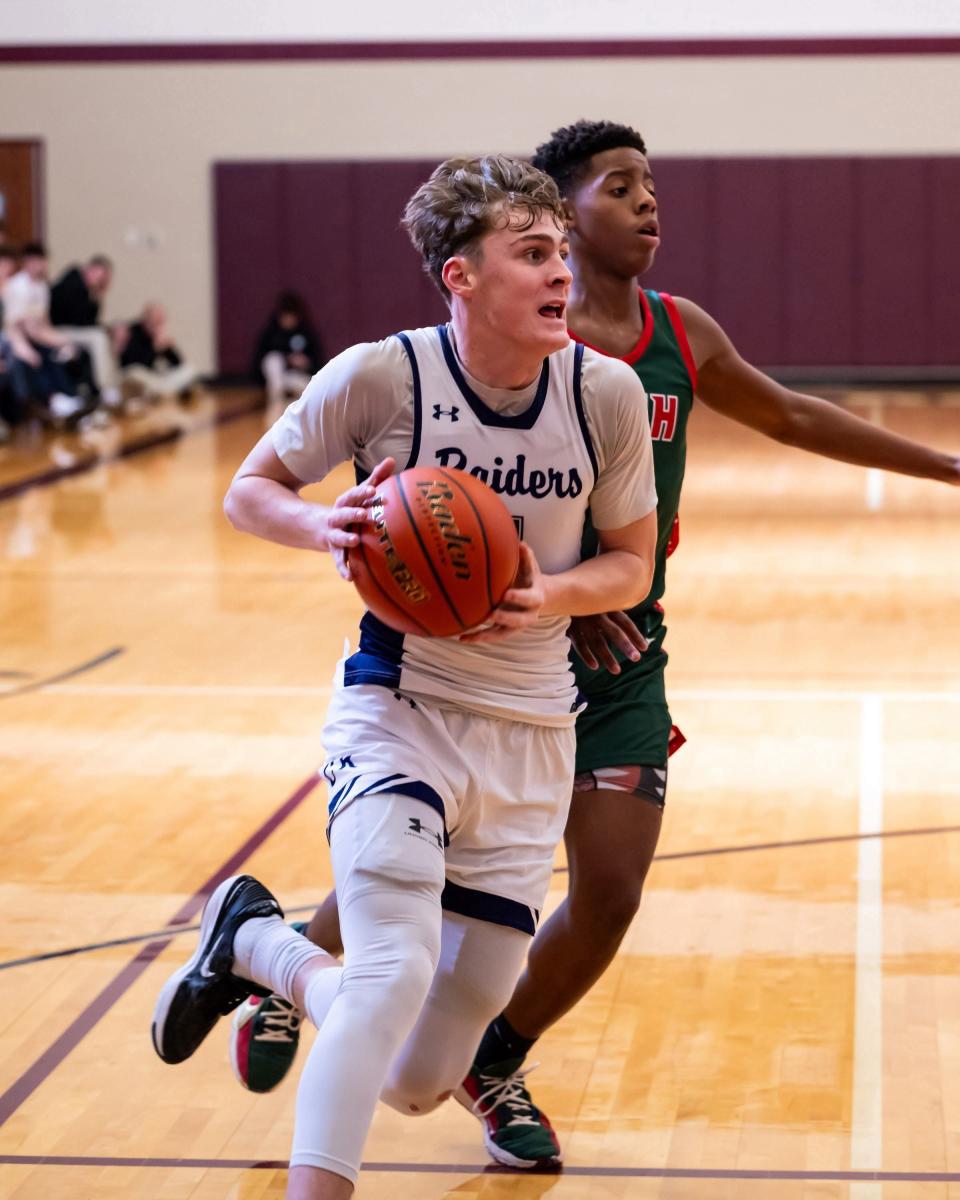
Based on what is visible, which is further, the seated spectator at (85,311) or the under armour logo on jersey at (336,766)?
the seated spectator at (85,311)

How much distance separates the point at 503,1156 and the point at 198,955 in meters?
0.57

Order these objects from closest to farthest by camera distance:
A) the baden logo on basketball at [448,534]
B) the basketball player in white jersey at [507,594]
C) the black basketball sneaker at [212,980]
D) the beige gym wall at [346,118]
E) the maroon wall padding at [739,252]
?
1. the baden logo on basketball at [448,534]
2. the basketball player in white jersey at [507,594]
3. the black basketball sneaker at [212,980]
4. the beige gym wall at [346,118]
5. the maroon wall padding at [739,252]

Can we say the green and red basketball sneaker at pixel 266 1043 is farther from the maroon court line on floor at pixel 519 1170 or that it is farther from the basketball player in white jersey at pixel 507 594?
the basketball player in white jersey at pixel 507 594

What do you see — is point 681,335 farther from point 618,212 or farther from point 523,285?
point 523,285

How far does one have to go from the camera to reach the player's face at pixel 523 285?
8.04 feet

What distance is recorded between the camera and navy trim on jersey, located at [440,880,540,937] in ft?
8.26

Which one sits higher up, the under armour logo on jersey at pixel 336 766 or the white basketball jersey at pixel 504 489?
the white basketball jersey at pixel 504 489

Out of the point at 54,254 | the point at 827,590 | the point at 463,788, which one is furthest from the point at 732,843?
the point at 54,254

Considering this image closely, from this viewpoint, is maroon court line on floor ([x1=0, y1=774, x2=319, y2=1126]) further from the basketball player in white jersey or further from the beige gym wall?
the beige gym wall

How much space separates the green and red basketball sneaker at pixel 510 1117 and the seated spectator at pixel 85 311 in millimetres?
14078

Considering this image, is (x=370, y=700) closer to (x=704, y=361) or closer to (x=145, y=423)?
(x=704, y=361)

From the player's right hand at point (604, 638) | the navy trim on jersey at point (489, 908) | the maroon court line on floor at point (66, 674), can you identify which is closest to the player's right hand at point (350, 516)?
the navy trim on jersey at point (489, 908)

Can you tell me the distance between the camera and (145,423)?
1620cm

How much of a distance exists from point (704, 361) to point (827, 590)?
18.4 ft
